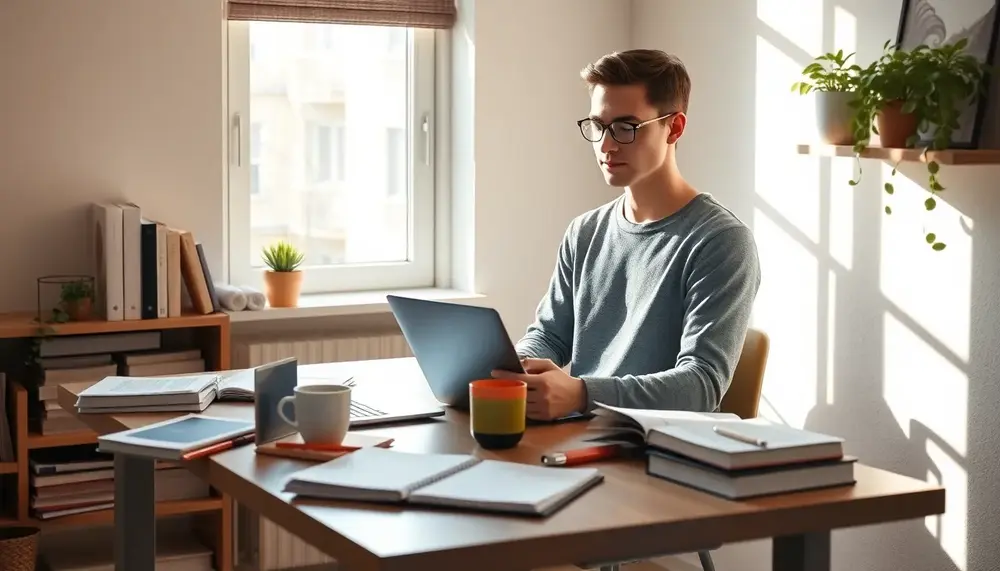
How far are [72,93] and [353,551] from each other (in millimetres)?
2335

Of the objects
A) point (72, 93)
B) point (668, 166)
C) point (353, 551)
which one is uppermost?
point (72, 93)

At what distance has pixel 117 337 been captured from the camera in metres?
3.24

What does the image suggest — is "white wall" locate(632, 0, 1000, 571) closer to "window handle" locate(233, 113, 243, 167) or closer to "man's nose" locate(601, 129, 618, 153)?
"man's nose" locate(601, 129, 618, 153)

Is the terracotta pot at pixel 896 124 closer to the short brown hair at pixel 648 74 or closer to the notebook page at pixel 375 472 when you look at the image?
the short brown hair at pixel 648 74

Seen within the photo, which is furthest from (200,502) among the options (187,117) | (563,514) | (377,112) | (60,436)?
(563,514)

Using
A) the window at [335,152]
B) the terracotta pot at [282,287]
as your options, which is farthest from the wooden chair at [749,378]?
the window at [335,152]

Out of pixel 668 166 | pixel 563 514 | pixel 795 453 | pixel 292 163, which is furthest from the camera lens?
pixel 292 163

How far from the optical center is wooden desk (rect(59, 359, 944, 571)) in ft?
4.42

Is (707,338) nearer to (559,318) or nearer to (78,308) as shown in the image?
(559,318)

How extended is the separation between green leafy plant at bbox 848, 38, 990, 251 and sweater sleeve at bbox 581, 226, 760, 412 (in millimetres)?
510

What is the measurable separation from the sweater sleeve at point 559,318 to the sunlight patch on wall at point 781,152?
760 millimetres

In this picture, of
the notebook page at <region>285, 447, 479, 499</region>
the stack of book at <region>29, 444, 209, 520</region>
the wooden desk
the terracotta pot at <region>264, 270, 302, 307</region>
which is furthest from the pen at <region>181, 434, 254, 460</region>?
the terracotta pot at <region>264, 270, 302, 307</region>

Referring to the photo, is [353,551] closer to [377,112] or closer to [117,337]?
[117,337]

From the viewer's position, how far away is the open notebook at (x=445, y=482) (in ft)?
4.80
